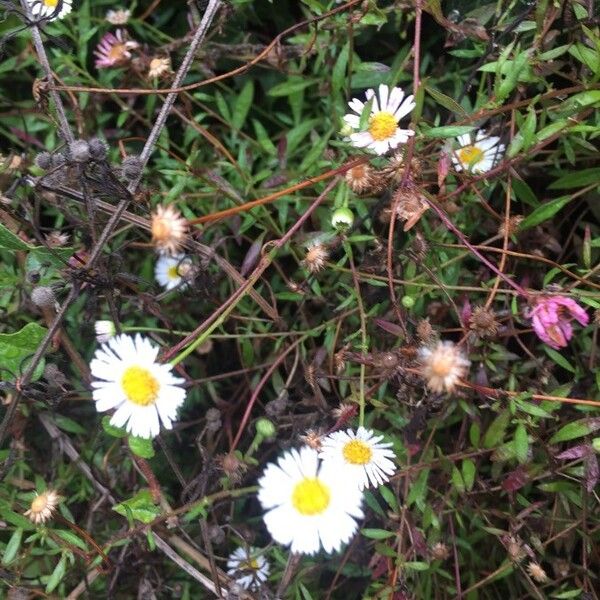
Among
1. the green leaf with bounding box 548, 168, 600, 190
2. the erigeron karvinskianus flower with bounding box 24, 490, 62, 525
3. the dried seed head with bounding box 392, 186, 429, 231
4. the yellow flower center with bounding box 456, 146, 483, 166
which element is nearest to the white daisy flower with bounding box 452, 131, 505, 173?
the yellow flower center with bounding box 456, 146, 483, 166

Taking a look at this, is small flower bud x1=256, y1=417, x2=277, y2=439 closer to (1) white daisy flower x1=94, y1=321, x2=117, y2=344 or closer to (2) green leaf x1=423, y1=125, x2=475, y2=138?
(1) white daisy flower x1=94, y1=321, x2=117, y2=344

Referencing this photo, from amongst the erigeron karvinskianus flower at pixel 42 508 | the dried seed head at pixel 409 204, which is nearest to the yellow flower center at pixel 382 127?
the dried seed head at pixel 409 204

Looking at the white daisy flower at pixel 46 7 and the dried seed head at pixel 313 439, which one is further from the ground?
the white daisy flower at pixel 46 7

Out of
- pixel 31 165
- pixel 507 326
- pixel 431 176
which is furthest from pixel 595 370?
pixel 31 165

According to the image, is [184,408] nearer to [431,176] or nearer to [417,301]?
[417,301]

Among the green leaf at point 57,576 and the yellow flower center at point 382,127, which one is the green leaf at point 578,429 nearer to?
the yellow flower center at point 382,127
